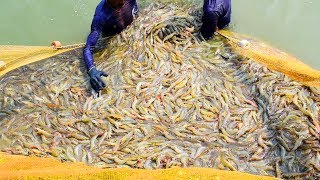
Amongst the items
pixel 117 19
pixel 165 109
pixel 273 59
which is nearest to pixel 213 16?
pixel 273 59

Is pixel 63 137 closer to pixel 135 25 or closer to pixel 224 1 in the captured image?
pixel 135 25

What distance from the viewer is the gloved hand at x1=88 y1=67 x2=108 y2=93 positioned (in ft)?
24.8

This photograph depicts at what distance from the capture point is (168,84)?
7590mm

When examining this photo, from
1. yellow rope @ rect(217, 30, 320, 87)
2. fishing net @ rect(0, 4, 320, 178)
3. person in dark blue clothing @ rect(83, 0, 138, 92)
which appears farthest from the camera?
person in dark blue clothing @ rect(83, 0, 138, 92)

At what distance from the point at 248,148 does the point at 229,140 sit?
0.32 meters

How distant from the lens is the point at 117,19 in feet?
27.7

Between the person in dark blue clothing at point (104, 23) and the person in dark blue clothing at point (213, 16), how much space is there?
162 cm

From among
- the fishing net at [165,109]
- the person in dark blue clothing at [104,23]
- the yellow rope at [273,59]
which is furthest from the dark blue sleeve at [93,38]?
the yellow rope at [273,59]

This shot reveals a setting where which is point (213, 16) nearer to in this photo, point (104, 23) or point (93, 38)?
point (104, 23)

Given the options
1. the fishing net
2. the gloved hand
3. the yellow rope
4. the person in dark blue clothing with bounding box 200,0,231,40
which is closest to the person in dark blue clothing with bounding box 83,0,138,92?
the gloved hand

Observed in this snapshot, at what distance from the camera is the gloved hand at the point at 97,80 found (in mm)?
7551

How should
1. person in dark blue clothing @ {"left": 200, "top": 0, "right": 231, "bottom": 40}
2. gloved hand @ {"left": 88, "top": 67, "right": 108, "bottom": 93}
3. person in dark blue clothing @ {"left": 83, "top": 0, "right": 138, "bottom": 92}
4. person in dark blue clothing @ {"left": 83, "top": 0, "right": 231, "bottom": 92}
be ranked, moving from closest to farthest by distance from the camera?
gloved hand @ {"left": 88, "top": 67, "right": 108, "bottom": 93} < person in dark blue clothing @ {"left": 83, "top": 0, "right": 138, "bottom": 92} < person in dark blue clothing @ {"left": 83, "top": 0, "right": 231, "bottom": 92} < person in dark blue clothing @ {"left": 200, "top": 0, "right": 231, "bottom": 40}

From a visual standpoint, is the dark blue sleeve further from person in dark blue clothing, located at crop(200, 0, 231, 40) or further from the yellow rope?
the yellow rope

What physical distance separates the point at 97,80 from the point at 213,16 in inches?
104
